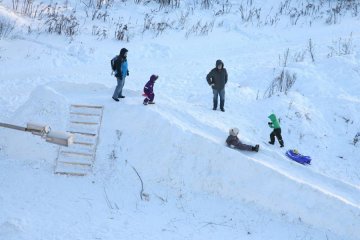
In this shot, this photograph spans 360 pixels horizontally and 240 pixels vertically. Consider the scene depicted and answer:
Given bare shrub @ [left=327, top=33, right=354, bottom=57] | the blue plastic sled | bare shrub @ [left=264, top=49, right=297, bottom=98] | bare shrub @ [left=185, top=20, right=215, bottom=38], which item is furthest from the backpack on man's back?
bare shrub @ [left=327, top=33, right=354, bottom=57]

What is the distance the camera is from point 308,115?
47.4ft

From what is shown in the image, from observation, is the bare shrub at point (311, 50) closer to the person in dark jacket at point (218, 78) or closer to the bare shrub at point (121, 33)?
the person in dark jacket at point (218, 78)

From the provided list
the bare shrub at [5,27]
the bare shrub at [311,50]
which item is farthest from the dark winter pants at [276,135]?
the bare shrub at [5,27]

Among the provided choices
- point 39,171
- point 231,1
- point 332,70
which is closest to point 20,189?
point 39,171

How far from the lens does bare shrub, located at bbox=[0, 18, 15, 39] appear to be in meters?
18.2

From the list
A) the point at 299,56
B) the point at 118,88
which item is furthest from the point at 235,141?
the point at 299,56

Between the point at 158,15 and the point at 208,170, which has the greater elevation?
the point at 158,15

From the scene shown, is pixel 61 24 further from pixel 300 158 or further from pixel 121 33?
pixel 300 158

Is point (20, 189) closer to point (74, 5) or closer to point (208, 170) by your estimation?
point (208, 170)

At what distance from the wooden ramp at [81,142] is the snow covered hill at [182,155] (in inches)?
7.1

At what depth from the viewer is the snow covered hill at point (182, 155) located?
10852 mm

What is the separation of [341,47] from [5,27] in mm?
12794

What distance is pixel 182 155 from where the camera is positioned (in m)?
12.2

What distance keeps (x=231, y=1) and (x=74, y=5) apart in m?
7.38
